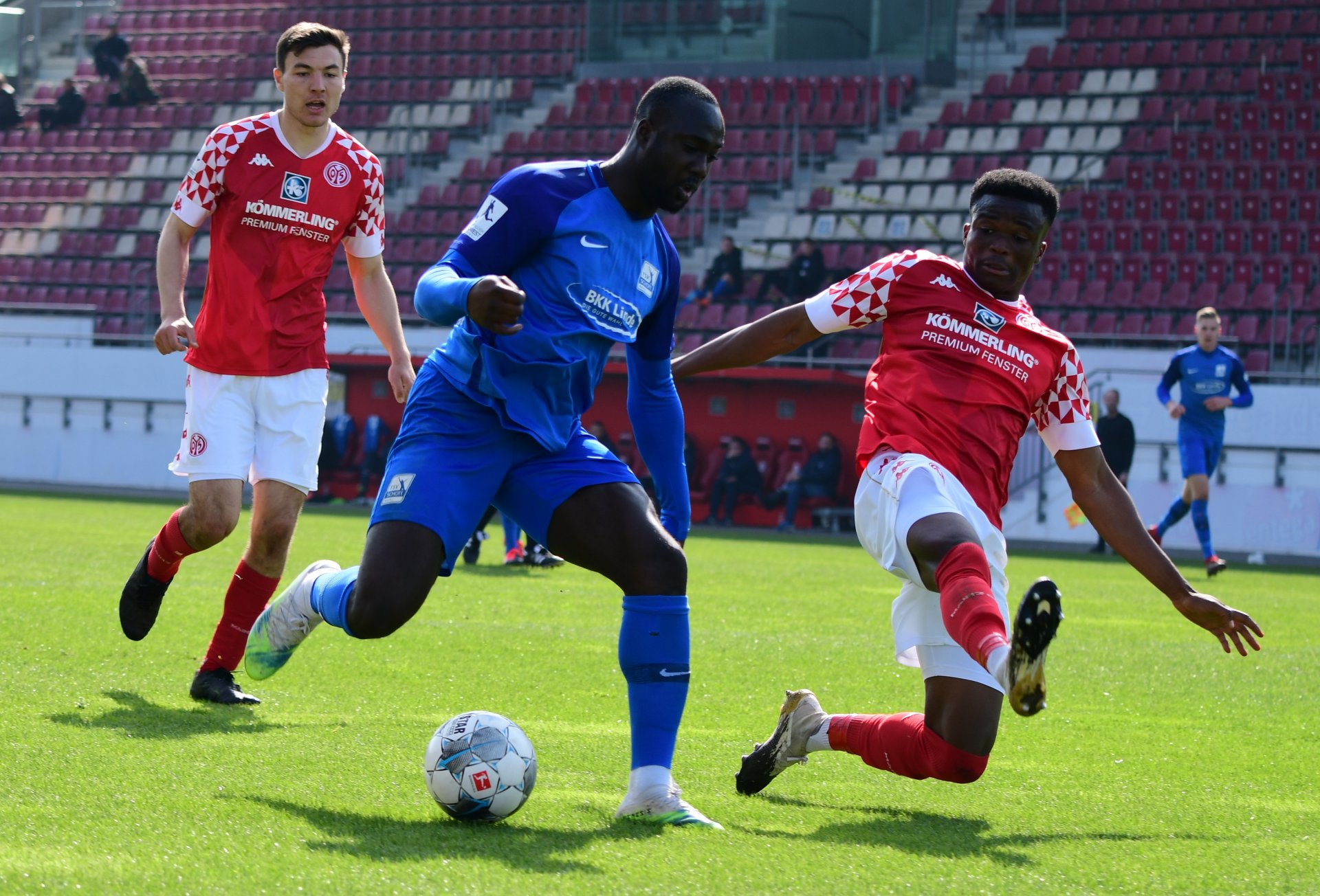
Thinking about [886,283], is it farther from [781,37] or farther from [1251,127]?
[781,37]

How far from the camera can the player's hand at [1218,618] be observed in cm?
424

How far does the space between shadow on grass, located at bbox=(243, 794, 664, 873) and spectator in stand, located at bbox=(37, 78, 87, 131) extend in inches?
1212

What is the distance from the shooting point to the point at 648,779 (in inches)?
153

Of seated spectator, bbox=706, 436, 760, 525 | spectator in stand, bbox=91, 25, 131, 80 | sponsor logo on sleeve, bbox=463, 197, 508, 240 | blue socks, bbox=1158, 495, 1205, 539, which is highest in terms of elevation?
spectator in stand, bbox=91, 25, 131, 80

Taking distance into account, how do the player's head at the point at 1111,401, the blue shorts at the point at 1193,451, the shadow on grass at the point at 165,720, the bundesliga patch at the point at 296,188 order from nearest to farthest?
the shadow on grass at the point at 165,720, the bundesliga patch at the point at 296,188, the blue shorts at the point at 1193,451, the player's head at the point at 1111,401

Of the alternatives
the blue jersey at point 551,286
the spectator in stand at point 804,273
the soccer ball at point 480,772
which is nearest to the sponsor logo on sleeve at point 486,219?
the blue jersey at point 551,286

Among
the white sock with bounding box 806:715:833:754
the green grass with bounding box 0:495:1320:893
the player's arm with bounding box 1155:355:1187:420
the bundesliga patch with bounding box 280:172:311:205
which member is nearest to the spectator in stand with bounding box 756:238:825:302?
the player's arm with bounding box 1155:355:1187:420

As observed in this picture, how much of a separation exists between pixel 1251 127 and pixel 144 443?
1754cm

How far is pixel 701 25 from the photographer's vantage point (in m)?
27.5

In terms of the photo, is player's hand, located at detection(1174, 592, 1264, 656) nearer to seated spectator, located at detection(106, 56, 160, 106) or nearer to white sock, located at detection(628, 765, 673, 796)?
white sock, located at detection(628, 765, 673, 796)

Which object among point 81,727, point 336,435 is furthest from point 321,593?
point 336,435

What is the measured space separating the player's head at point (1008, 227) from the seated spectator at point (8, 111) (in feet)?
105

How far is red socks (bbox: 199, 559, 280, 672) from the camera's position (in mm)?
5590

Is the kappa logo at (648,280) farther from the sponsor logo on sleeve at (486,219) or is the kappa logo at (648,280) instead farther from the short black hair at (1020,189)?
the short black hair at (1020,189)
